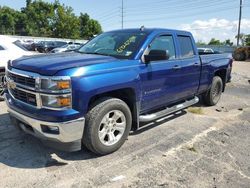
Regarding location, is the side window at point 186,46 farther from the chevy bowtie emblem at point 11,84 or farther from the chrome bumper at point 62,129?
the chevy bowtie emblem at point 11,84

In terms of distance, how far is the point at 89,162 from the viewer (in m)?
4.22

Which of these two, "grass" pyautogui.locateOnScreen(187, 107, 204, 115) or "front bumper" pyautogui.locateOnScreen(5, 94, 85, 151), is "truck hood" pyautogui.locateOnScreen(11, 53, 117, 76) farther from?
"grass" pyautogui.locateOnScreen(187, 107, 204, 115)

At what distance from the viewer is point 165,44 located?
554 cm

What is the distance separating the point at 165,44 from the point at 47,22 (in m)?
68.6

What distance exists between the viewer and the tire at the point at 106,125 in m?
4.09

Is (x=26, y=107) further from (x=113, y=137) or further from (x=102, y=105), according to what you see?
(x=113, y=137)

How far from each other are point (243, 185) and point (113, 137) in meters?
1.90

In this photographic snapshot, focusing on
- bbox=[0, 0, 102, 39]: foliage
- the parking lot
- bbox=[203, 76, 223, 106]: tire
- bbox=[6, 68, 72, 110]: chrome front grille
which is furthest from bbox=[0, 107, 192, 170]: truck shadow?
bbox=[0, 0, 102, 39]: foliage

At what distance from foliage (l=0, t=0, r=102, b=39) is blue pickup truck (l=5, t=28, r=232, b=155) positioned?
54.6 m

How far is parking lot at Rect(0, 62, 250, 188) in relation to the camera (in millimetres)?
3752

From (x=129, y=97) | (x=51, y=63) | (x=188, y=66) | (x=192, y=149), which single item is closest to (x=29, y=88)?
(x=51, y=63)

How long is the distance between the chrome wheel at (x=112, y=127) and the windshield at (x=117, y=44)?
0.96 metres

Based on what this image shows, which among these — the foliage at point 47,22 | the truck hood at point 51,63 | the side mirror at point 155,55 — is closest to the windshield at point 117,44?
the side mirror at point 155,55

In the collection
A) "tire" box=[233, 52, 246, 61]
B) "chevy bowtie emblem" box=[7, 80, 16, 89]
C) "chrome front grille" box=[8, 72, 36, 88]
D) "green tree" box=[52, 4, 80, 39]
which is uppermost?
"green tree" box=[52, 4, 80, 39]
